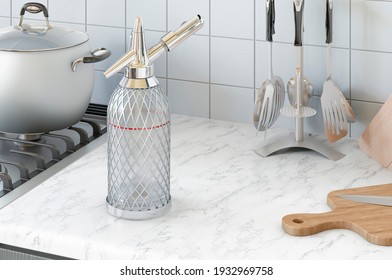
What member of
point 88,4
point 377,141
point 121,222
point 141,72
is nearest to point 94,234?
point 121,222

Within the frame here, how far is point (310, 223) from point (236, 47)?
2.27 feet

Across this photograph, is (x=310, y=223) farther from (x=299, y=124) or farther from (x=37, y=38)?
(x=37, y=38)

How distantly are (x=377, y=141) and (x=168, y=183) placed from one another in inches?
21.8

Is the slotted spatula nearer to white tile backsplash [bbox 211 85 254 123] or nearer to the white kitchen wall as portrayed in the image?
the white kitchen wall

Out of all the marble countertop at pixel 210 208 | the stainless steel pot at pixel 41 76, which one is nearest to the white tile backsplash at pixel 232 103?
the marble countertop at pixel 210 208

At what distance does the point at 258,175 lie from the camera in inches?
74.4

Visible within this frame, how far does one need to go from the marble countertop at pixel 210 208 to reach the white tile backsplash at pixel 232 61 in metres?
0.17

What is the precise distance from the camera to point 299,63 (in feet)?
6.52

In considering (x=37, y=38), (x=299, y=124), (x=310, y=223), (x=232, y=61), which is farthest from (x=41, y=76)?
(x=310, y=223)

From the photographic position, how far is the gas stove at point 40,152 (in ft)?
5.93

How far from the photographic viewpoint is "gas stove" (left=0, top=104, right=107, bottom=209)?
1.81m

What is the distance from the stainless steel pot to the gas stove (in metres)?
0.04

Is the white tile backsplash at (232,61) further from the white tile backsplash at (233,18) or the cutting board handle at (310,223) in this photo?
the cutting board handle at (310,223)

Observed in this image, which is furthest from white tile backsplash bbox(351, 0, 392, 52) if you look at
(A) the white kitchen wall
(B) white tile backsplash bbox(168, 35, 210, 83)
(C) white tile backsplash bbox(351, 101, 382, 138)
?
(B) white tile backsplash bbox(168, 35, 210, 83)
